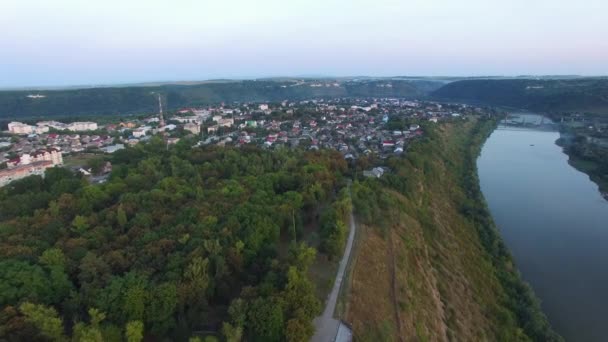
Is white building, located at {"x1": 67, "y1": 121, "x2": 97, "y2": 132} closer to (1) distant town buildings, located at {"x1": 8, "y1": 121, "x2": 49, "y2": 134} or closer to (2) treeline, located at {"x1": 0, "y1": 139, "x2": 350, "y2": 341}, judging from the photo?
→ (1) distant town buildings, located at {"x1": 8, "y1": 121, "x2": 49, "y2": 134}

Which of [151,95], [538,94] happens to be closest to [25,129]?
[151,95]

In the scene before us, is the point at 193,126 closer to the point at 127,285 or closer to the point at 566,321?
the point at 127,285

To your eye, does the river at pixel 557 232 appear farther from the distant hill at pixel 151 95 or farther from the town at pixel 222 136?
the distant hill at pixel 151 95

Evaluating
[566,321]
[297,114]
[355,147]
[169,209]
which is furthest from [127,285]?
[297,114]

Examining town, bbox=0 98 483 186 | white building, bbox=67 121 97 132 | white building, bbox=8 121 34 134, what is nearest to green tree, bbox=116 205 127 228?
town, bbox=0 98 483 186

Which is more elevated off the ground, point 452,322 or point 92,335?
point 92,335

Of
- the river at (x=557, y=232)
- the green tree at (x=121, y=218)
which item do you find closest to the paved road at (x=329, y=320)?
the green tree at (x=121, y=218)
